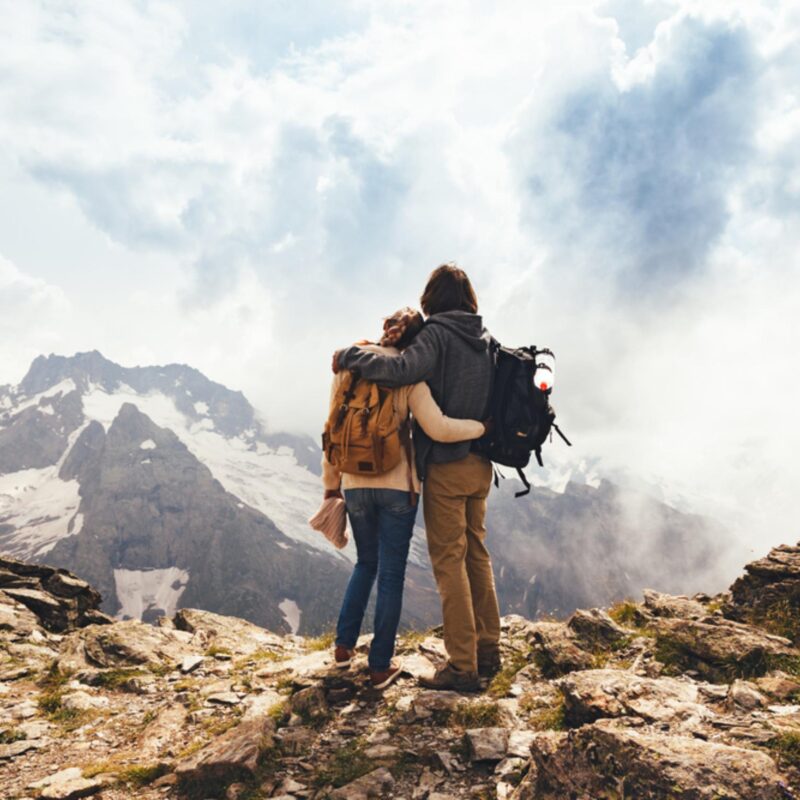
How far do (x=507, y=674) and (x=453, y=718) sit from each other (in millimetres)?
1433

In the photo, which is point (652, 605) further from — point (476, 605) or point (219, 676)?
point (219, 676)

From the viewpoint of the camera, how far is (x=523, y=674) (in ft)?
20.5

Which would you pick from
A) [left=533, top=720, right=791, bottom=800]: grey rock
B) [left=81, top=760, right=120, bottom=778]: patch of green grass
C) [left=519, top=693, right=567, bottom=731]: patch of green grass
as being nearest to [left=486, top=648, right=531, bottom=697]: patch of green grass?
[left=519, top=693, right=567, bottom=731]: patch of green grass

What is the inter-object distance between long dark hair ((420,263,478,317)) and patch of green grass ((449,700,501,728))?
172 inches

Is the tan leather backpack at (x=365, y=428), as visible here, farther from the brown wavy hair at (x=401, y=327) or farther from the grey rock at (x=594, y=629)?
the grey rock at (x=594, y=629)

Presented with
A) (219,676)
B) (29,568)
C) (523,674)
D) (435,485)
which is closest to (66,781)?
(219,676)

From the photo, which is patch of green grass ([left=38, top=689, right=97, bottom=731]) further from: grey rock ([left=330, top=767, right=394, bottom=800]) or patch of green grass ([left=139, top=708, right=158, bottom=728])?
grey rock ([left=330, top=767, right=394, bottom=800])

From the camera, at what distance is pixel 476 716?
5059mm

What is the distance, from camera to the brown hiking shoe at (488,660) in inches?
249

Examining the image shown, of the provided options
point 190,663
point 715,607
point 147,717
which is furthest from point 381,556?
point 715,607

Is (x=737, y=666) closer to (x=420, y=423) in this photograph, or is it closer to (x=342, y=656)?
Result: (x=420, y=423)

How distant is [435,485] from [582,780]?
306cm

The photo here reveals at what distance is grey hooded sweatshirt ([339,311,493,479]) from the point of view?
582cm

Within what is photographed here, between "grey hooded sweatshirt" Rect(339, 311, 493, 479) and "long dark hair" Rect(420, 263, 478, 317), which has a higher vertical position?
"long dark hair" Rect(420, 263, 478, 317)
